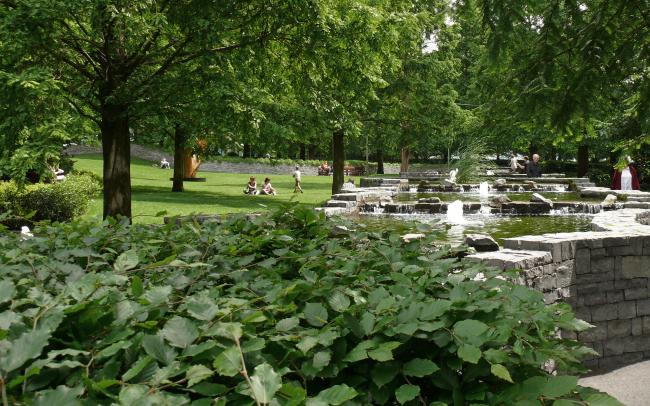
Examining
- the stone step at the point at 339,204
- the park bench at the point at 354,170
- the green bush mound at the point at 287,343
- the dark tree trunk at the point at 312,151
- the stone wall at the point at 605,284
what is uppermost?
the dark tree trunk at the point at 312,151

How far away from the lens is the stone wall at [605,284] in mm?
7551

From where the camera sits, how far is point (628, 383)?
7340mm

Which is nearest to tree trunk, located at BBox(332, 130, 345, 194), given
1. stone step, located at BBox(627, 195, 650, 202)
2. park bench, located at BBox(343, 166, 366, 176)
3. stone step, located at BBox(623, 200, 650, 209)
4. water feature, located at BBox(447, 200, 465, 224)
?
water feature, located at BBox(447, 200, 465, 224)

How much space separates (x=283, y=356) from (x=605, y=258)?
7.17 metres

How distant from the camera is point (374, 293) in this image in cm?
199

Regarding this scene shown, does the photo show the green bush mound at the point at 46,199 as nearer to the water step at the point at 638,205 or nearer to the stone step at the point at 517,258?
the stone step at the point at 517,258

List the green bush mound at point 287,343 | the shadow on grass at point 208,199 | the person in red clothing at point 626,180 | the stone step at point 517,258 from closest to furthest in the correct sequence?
1. the green bush mound at point 287,343
2. the stone step at point 517,258
3. the shadow on grass at point 208,199
4. the person in red clothing at point 626,180

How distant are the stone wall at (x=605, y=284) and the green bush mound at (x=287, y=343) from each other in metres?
5.64

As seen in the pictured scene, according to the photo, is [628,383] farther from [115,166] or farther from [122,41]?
[122,41]

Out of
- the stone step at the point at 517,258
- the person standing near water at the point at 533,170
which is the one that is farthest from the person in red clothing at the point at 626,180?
the stone step at the point at 517,258

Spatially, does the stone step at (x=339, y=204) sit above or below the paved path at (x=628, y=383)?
above

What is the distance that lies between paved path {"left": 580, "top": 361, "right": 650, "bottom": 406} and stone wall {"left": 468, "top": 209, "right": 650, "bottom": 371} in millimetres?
189

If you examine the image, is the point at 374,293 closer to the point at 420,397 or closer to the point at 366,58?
the point at 420,397

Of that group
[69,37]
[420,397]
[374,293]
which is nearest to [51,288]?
[374,293]
